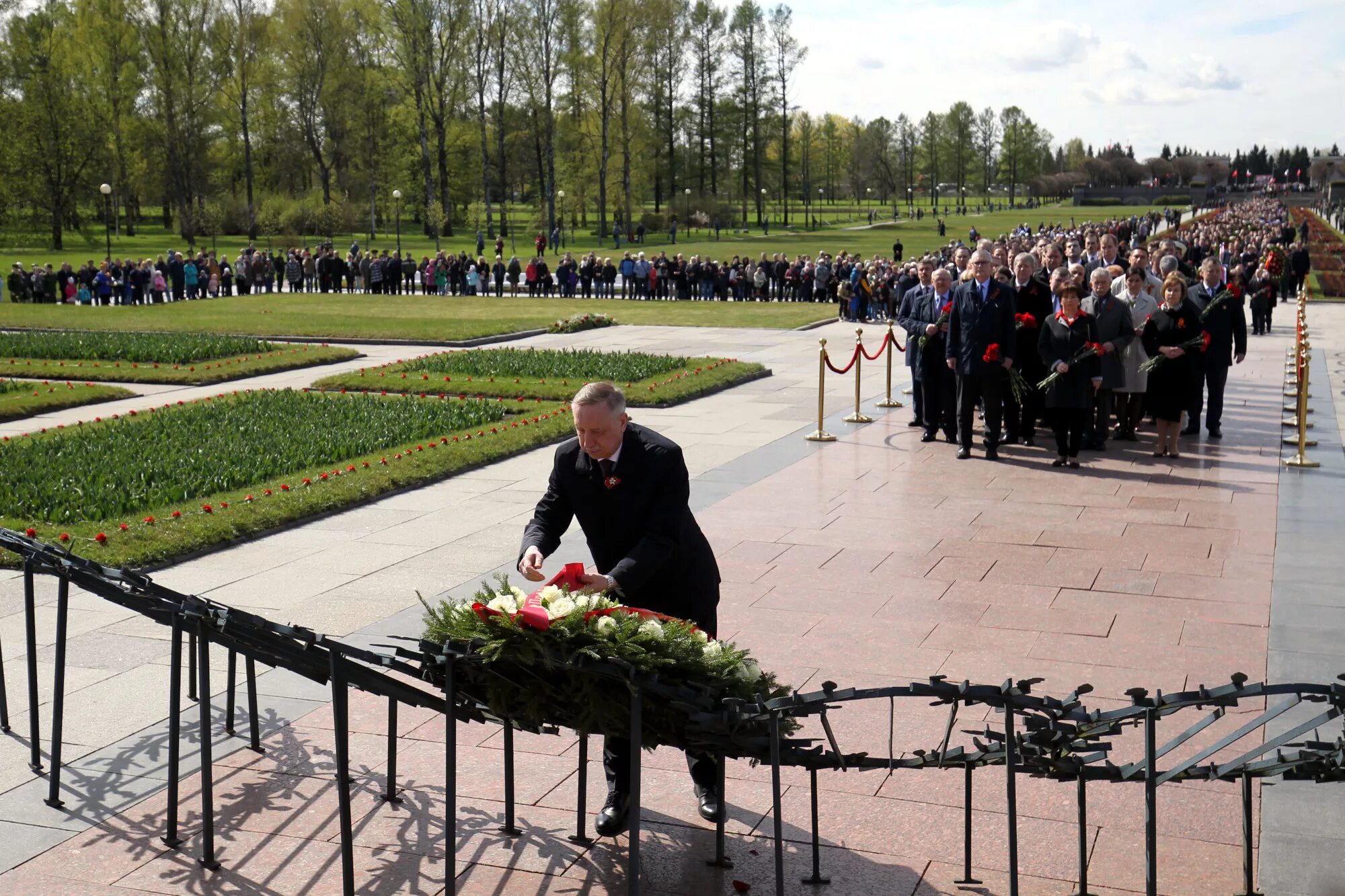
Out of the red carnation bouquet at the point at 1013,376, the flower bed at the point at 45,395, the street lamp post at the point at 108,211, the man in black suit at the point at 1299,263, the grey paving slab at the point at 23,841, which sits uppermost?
the street lamp post at the point at 108,211

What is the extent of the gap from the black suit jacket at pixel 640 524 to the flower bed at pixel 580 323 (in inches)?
926

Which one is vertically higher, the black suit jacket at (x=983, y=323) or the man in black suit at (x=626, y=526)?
the black suit jacket at (x=983, y=323)

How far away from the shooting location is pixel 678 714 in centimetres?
437

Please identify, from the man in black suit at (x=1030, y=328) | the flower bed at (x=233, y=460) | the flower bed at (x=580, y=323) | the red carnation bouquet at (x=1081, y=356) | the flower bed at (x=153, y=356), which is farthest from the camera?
the flower bed at (x=580, y=323)

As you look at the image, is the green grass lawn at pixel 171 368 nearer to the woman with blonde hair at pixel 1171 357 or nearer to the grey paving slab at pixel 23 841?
the woman with blonde hair at pixel 1171 357

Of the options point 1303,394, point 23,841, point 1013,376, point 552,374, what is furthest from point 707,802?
point 552,374

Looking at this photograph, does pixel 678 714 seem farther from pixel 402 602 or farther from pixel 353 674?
pixel 402 602

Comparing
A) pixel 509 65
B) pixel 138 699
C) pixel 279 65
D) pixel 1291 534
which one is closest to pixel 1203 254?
pixel 1291 534

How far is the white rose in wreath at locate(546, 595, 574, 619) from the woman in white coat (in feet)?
35.0

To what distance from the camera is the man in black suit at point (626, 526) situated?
16.4 ft

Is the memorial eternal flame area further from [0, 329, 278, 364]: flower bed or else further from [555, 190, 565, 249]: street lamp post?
[555, 190, 565, 249]: street lamp post

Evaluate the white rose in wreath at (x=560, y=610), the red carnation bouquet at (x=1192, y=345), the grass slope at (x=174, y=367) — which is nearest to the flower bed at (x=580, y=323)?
the grass slope at (x=174, y=367)

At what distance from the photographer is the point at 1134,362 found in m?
13.7

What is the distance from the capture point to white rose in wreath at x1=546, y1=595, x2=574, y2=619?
4355 mm
